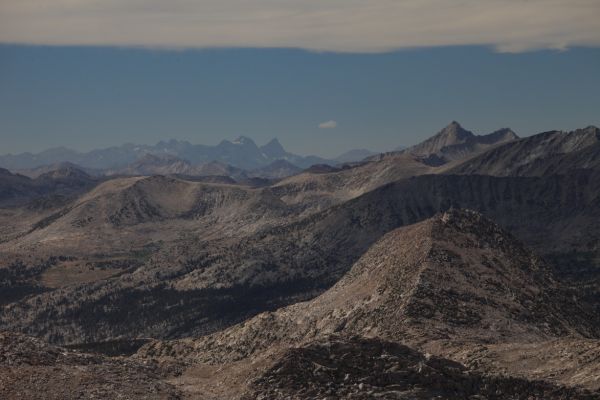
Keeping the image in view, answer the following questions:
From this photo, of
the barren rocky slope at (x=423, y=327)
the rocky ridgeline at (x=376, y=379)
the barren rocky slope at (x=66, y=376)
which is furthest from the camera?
the barren rocky slope at (x=423, y=327)

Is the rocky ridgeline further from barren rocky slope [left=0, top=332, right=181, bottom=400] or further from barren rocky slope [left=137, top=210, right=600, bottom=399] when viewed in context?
barren rocky slope [left=0, top=332, right=181, bottom=400]

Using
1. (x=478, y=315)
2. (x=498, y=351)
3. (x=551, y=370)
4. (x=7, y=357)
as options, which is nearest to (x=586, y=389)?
(x=551, y=370)

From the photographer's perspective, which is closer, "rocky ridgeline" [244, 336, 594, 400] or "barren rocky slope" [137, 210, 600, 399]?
"rocky ridgeline" [244, 336, 594, 400]

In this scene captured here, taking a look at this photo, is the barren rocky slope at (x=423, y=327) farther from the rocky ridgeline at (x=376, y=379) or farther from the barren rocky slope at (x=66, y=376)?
the barren rocky slope at (x=66, y=376)

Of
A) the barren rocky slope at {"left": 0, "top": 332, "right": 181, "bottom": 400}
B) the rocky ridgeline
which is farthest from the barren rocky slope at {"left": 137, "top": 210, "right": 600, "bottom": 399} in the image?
the barren rocky slope at {"left": 0, "top": 332, "right": 181, "bottom": 400}

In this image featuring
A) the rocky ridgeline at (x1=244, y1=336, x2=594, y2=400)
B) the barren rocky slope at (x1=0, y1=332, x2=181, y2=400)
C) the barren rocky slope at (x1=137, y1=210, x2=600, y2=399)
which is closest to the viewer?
the rocky ridgeline at (x1=244, y1=336, x2=594, y2=400)

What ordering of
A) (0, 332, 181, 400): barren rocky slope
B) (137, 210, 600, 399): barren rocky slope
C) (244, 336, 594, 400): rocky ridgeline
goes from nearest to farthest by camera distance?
(244, 336, 594, 400): rocky ridgeline → (0, 332, 181, 400): barren rocky slope → (137, 210, 600, 399): barren rocky slope

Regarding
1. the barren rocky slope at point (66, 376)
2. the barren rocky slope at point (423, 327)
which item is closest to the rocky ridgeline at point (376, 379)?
the barren rocky slope at point (423, 327)

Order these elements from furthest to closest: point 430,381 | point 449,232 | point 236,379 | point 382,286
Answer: point 449,232 < point 382,286 < point 236,379 < point 430,381

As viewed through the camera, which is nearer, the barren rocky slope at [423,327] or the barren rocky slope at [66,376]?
the barren rocky slope at [66,376]

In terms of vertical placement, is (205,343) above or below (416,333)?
below

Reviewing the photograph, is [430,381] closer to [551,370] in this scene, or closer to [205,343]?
[551,370]
